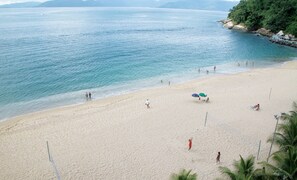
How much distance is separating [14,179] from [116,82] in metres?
25.5

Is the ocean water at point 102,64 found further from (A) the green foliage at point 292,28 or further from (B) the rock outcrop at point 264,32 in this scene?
(B) the rock outcrop at point 264,32

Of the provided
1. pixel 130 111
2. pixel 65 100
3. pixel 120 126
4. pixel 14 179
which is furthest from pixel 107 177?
pixel 65 100

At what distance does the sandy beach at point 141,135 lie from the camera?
64.4 feet

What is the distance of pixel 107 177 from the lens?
18688mm

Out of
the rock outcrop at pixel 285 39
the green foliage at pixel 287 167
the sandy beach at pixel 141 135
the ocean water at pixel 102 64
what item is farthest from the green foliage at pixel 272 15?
the green foliage at pixel 287 167

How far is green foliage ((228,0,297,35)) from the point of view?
271 feet

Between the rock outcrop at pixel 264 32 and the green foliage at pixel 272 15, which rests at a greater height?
the green foliage at pixel 272 15

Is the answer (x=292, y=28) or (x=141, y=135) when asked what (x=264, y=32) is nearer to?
(x=292, y=28)

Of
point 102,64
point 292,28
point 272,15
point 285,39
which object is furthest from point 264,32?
point 102,64

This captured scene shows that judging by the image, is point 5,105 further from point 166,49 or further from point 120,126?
point 166,49

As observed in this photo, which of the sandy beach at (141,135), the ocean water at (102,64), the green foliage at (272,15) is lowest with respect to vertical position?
the ocean water at (102,64)

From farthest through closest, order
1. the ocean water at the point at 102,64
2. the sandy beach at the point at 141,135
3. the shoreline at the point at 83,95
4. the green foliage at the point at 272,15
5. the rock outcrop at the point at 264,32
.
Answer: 1. the rock outcrop at the point at 264,32
2. the green foliage at the point at 272,15
3. the ocean water at the point at 102,64
4. the shoreline at the point at 83,95
5. the sandy beach at the point at 141,135

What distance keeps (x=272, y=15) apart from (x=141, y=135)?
251 ft

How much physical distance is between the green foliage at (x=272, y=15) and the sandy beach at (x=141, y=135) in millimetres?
55190
